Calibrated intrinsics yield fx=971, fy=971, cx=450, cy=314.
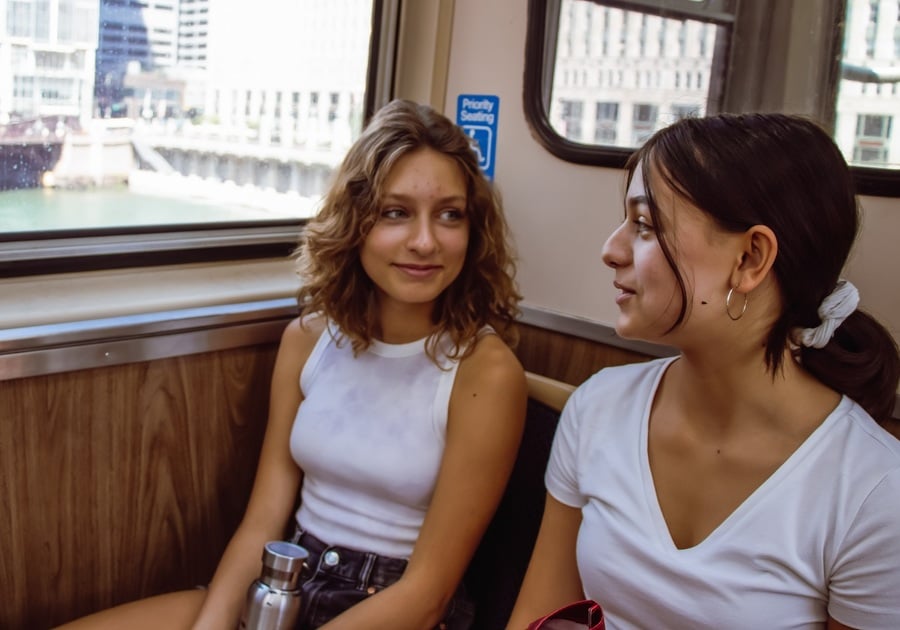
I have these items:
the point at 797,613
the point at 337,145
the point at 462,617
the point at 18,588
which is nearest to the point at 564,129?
the point at 337,145

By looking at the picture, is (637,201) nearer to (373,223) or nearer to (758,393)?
(758,393)

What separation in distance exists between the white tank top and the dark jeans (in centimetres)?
2

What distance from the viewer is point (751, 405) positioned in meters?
1.34

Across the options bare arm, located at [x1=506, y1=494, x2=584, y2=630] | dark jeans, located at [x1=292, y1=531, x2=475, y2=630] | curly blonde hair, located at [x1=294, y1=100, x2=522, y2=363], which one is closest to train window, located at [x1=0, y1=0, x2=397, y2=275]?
curly blonde hair, located at [x1=294, y1=100, x2=522, y2=363]

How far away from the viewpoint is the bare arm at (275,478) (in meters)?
1.86

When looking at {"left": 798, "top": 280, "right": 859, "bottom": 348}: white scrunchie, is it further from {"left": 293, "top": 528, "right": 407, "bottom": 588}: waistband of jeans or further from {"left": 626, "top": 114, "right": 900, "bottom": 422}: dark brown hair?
{"left": 293, "top": 528, "right": 407, "bottom": 588}: waistband of jeans

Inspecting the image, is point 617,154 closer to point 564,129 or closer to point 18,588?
point 564,129

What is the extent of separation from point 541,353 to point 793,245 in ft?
3.11

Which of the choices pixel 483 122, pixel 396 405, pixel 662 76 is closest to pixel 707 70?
pixel 662 76

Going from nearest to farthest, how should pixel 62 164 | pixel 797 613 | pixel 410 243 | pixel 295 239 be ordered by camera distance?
pixel 797 613 < pixel 410 243 < pixel 62 164 < pixel 295 239

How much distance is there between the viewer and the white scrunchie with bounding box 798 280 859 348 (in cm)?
129

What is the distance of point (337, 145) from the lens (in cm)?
246

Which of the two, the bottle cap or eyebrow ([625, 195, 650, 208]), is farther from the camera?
the bottle cap

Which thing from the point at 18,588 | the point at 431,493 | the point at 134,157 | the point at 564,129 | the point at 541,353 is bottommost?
the point at 18,588
